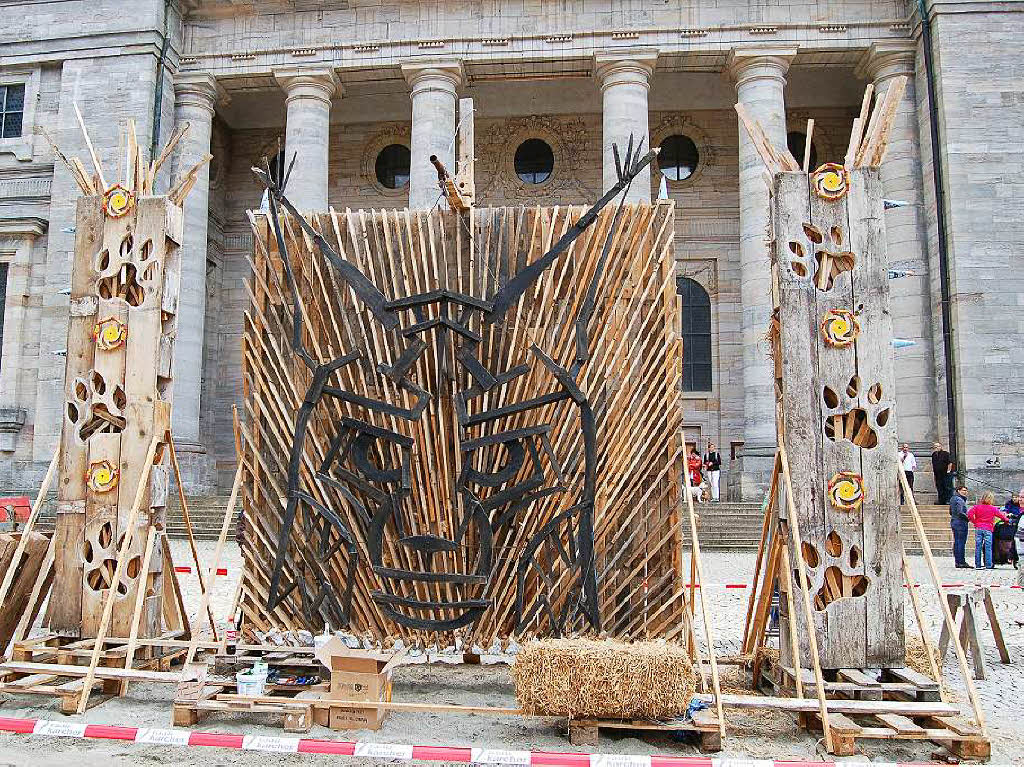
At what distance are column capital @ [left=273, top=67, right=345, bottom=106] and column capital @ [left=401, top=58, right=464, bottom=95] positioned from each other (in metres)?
2.03

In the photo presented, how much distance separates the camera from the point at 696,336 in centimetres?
2631

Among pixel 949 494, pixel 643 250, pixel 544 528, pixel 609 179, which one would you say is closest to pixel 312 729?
pixel 544 528

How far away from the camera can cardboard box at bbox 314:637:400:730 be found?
18.7 feet

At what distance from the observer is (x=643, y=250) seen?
7.00 m

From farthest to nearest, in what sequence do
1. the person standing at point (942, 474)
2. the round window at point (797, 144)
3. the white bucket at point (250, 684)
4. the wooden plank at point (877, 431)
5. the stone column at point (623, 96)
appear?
the round window at point (797, 144), the stone column at point (623, 96), the person standing at point (942, 474), the wooden plank at point (877, 431), the white bucket at point (250, 684)

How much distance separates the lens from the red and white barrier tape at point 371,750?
471cm

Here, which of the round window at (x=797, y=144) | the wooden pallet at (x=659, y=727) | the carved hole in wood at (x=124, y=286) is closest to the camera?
the wooden pallet at (x=659, y=727)

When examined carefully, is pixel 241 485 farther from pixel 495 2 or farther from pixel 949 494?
pixel 495 2

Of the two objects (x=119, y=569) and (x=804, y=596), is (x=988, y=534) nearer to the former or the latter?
(x=804, y=596)

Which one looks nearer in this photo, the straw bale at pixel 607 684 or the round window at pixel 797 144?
the straw bale at pixel 607 684

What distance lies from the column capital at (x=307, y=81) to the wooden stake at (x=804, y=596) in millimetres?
19711

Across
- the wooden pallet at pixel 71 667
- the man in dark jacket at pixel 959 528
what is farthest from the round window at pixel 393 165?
the wooden pallet at pixel 71 667

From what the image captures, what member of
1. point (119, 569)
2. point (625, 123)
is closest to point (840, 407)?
point (119, 569)

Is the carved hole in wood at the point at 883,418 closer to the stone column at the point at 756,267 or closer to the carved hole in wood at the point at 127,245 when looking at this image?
the carved hole in wood at the point at 127,245
